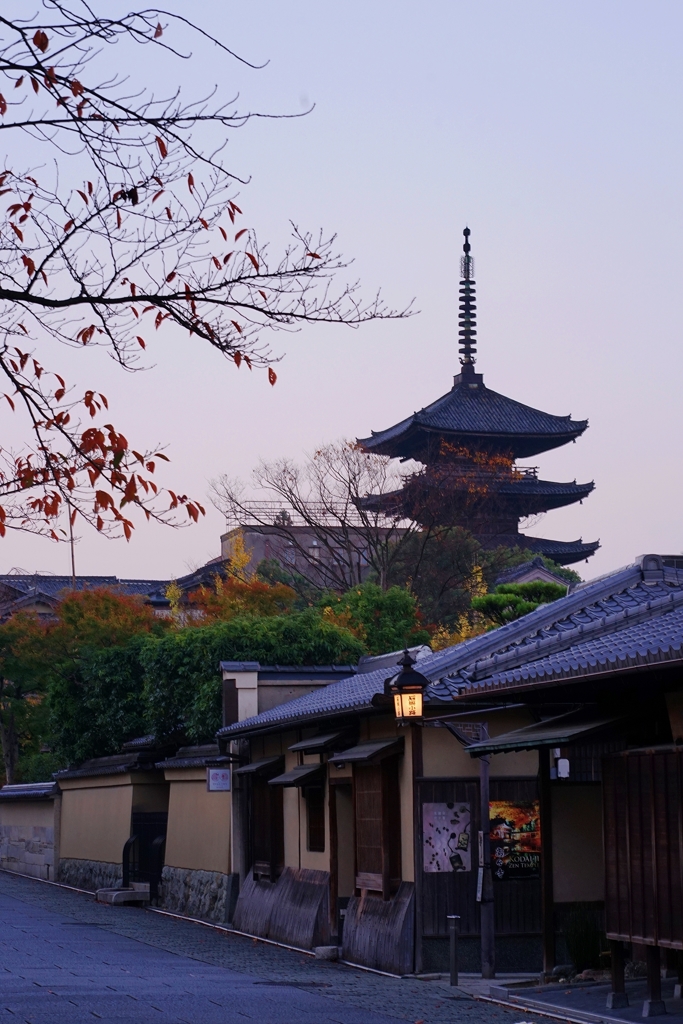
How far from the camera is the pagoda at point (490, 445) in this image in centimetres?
5784

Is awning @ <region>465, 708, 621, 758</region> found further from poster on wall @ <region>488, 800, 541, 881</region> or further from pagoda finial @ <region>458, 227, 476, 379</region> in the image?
pagoda finial @ <region>458, 227, 476, 379</region>

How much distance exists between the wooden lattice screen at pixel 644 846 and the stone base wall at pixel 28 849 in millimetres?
31539

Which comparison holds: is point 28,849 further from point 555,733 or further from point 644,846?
point 644,846

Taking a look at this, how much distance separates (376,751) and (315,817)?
4528mm

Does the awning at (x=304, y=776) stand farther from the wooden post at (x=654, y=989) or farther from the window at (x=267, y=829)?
the wooden post at (x=654, y=989)

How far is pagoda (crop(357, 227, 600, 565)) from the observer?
5784 centimetres

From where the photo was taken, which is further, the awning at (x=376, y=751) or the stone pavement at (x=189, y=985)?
the awning at (x=376, y=751)

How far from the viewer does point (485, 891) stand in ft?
57.6

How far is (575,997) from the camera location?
576 inches

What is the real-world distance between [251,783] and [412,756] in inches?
334

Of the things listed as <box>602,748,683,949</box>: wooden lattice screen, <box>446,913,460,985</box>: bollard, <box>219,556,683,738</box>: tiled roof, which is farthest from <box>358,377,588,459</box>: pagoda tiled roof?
<box>602,748,683,949</box>: wooden lattice screen

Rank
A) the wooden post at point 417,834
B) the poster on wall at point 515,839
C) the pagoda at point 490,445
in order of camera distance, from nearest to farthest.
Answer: the wooden post at point 417,834 < the poster on wall at point 515,839 < the pagoda at point 490,445

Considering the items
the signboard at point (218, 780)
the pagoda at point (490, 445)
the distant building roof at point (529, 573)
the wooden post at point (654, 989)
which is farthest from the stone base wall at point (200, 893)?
the pagoda at point (490, 445)

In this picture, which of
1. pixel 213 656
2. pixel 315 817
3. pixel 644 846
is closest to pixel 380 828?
pixel 315 817
